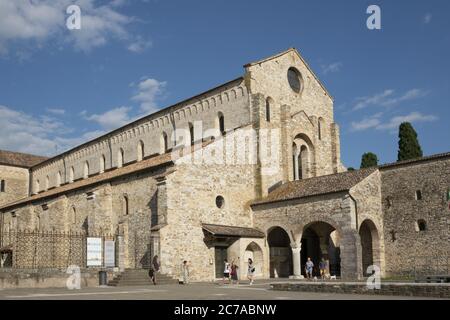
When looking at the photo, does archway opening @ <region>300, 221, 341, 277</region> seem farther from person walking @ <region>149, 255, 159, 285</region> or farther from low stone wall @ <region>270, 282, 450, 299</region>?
low stone wall @ <region>270, 282, 450, 299</region>

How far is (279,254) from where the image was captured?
34.2 meters

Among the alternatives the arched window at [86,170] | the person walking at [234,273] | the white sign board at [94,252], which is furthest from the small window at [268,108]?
the arched window at [86,170]

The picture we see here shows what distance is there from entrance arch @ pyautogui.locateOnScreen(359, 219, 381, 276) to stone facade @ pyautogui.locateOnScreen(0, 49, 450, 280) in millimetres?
67

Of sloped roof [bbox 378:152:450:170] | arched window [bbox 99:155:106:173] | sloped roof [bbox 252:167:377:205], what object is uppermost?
arched window [bbox 99:155:106:173]

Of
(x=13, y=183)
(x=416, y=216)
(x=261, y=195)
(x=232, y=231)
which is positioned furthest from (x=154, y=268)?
(x=13, y=183)

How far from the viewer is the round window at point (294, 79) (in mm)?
39603

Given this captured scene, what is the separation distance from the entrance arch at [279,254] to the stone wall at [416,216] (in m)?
6.81

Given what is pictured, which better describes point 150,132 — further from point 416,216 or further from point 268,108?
point 416,216

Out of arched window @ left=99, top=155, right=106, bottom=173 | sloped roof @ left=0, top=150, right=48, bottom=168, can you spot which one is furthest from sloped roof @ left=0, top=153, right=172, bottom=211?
sloped roof @ left=0, top=150, right=48, bottom=168

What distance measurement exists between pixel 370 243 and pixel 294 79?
14383mm

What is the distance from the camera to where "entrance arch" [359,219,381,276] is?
3083 cm

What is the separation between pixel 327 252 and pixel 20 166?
Answer: 40.4 meters

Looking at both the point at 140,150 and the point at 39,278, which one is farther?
the point at 140,150
